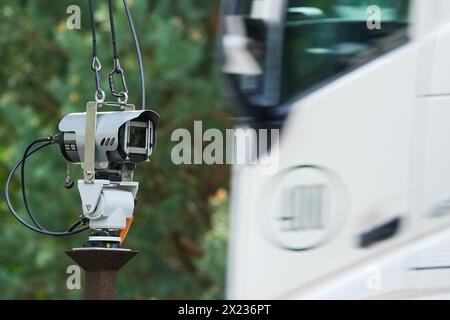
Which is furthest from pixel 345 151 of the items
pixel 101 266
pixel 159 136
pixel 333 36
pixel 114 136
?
pixel 159 136

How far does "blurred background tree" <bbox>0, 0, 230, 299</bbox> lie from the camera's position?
12.0 m

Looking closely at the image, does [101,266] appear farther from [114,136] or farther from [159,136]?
[159,136]

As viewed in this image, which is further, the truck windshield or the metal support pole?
the truck windshield

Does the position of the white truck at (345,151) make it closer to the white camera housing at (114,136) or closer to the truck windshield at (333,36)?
the truck windshield at (333,36)

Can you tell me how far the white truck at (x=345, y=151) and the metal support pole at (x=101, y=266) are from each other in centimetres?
131

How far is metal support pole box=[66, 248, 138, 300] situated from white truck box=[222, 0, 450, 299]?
1310 mm

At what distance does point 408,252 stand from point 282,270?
613 millimetres

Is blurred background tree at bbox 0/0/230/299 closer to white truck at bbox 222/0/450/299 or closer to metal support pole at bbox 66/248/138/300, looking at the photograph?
white truck at bbox 222/0/450/299

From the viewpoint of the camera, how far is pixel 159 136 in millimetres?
12469

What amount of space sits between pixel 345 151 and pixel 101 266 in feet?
5.05

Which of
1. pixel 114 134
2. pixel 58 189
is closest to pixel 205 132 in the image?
pixel 58 189

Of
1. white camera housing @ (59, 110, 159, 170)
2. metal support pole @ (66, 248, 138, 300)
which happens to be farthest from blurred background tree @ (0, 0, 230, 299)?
metal support pole @ (66, 248, 138, 300)

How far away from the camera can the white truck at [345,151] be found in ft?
19.5

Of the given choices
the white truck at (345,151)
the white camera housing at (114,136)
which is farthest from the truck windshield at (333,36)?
the white camera housing at (114,136)
